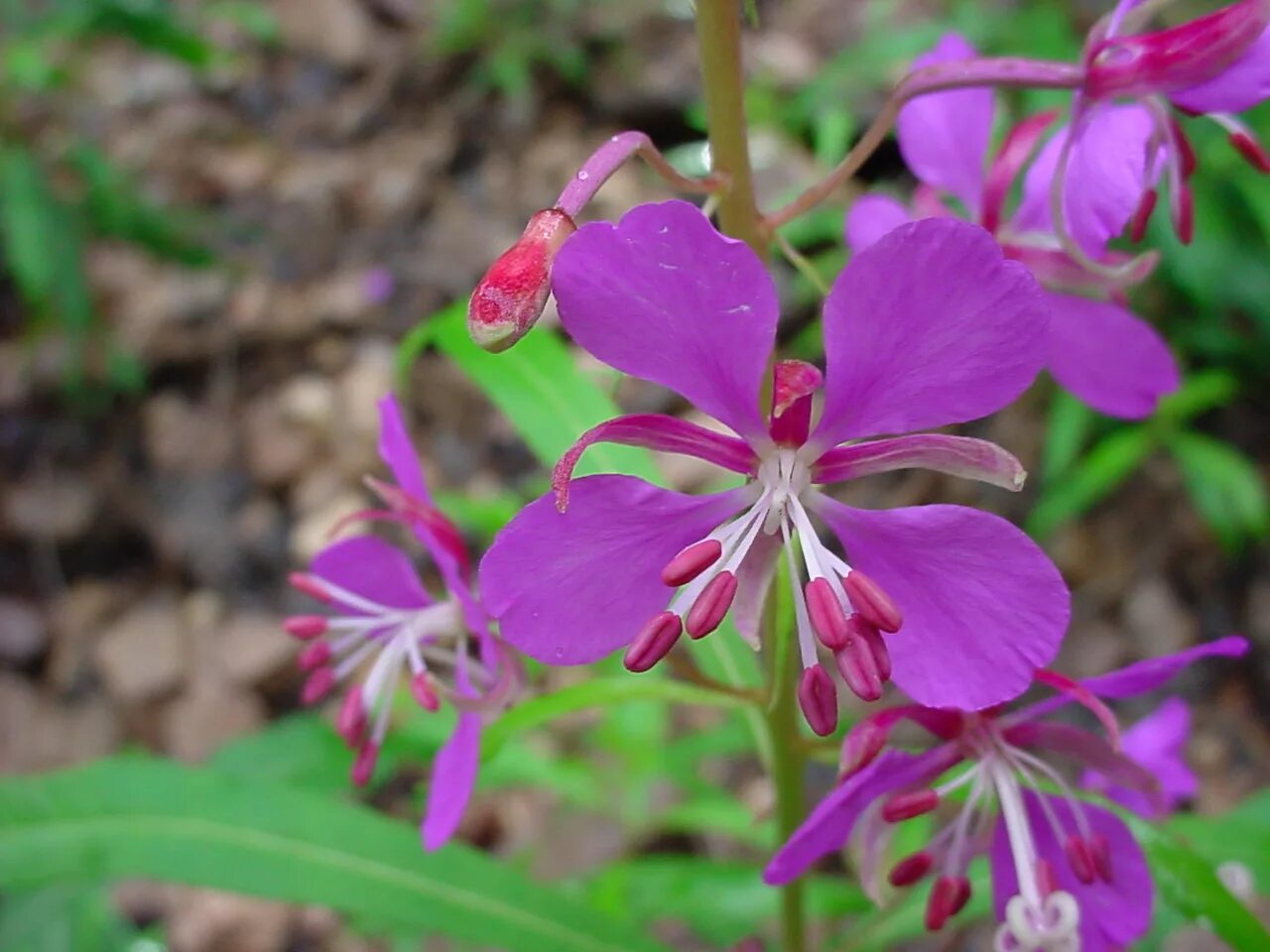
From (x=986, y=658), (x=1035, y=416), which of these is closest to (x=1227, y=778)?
(x=1035, y=416)

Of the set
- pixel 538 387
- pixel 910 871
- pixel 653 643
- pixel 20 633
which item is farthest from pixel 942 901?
pixel 20 633

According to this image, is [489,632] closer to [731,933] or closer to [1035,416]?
[731,933]

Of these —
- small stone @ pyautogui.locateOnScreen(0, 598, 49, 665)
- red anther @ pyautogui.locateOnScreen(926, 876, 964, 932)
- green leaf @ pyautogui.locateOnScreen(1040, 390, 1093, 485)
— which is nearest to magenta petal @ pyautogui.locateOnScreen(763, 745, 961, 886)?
red anther @ pyautogui.locateOnScreen(926, 876, 964, 932)

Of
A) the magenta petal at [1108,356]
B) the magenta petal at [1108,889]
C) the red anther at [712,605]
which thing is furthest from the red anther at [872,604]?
the magenta petal at [1108,356]

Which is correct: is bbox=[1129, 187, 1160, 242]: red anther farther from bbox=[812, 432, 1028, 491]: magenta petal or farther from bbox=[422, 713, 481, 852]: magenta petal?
bbox=[422, 713, 481, 852]: magenta petal

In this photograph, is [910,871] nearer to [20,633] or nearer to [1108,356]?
[1108,356]
